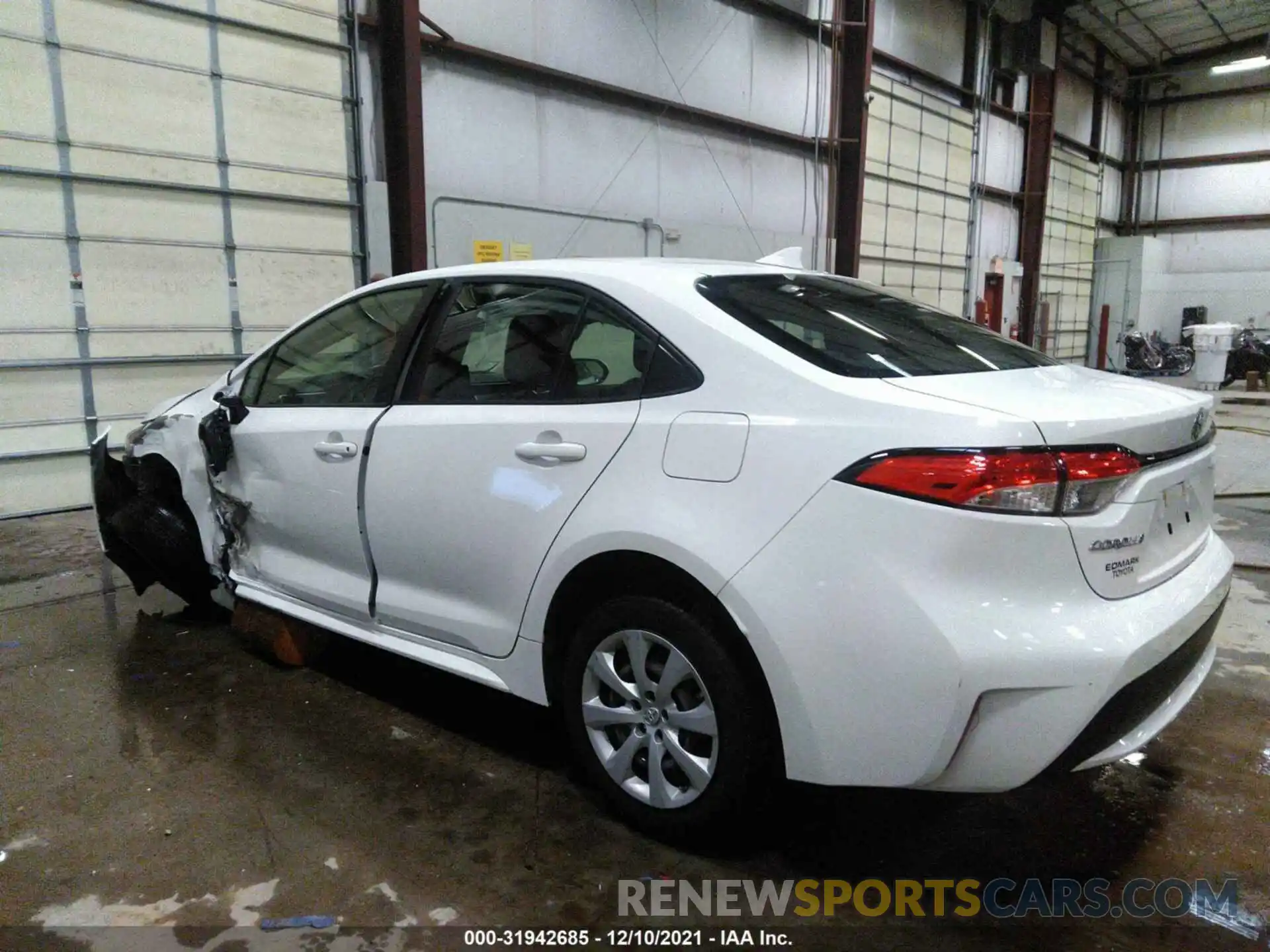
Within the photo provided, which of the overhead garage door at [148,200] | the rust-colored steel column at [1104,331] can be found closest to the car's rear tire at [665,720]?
the overhead garage door at [148,200]

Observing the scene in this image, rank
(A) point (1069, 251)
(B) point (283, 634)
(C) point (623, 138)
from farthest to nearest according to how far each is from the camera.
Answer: (A) point (1069, 251) < (C) point (623, 138) < (B) point (283, 634)

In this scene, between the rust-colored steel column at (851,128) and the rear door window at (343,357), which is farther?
the rust-colored steel column at (851,128)

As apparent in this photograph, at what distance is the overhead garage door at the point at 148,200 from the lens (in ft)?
19.1

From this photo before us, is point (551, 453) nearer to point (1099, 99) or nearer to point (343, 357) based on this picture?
point (343, 357)

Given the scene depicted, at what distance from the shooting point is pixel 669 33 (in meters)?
9.56

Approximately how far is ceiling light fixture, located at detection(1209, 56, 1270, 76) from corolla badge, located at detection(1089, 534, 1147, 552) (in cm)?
2084

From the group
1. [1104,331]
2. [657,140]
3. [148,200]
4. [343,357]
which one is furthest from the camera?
[1104,331]

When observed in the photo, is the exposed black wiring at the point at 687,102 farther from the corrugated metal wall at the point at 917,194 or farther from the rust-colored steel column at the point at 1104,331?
the rust-colored steel column at the point at 1104,331

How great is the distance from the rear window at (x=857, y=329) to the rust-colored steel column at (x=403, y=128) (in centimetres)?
537

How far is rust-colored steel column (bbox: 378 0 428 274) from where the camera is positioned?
7148 millimetres

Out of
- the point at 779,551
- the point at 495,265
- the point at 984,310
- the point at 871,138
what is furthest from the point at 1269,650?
the point at 984,310

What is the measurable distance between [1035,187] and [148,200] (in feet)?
51.5

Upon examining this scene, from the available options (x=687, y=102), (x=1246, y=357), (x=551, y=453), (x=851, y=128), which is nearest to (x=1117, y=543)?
(x=551, y=453)

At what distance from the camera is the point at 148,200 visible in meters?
6.32
